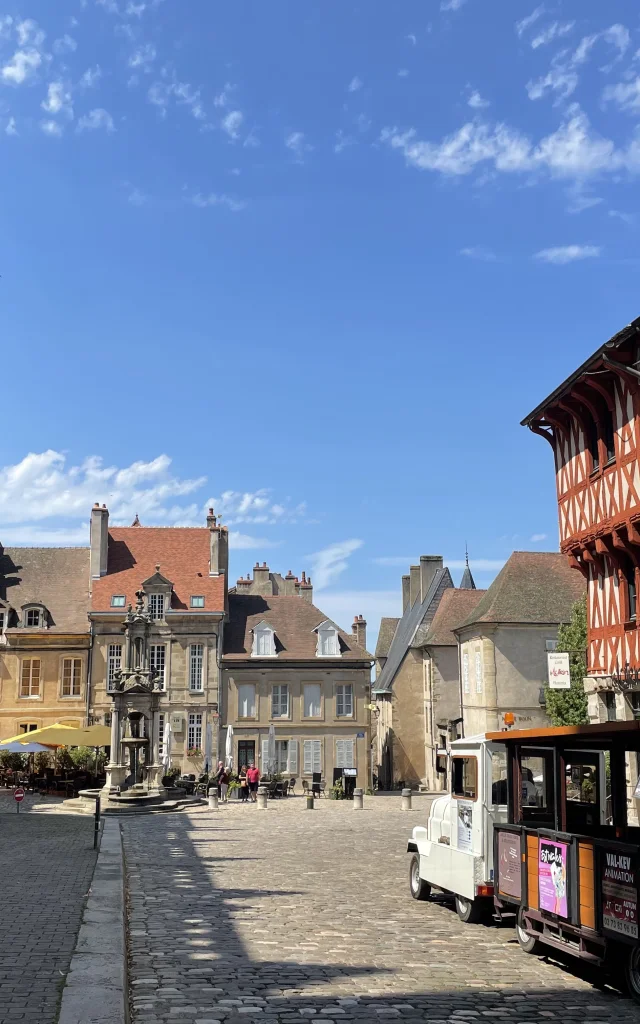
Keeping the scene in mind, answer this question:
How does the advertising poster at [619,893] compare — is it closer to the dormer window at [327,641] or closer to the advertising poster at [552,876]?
the advertising poster at [552,876]

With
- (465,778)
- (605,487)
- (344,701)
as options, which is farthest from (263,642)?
(465,778)

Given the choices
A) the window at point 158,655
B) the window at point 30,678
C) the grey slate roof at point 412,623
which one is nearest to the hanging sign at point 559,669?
the window at point 158,655

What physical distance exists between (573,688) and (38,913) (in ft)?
79.1

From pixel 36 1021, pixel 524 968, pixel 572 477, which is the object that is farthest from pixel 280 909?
pixel 572 477

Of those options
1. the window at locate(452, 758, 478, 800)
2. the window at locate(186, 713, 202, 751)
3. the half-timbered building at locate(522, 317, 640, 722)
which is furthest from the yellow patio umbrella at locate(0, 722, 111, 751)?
the window at locate(452, 758, 478, 800)

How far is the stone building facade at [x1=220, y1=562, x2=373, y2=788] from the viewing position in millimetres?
41281

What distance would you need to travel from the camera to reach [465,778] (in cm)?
1074

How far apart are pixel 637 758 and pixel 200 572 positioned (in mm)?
36526

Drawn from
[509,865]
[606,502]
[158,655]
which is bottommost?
[509,865]

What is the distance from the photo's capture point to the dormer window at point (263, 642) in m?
42.4

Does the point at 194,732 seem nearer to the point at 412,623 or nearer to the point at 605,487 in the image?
the point at 412,623

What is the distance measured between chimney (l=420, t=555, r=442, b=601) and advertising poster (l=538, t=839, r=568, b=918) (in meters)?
40.3

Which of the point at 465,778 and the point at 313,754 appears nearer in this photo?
the point at 465,778

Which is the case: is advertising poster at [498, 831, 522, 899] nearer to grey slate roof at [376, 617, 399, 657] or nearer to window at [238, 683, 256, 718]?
window at [238, 683, 256, 718]
